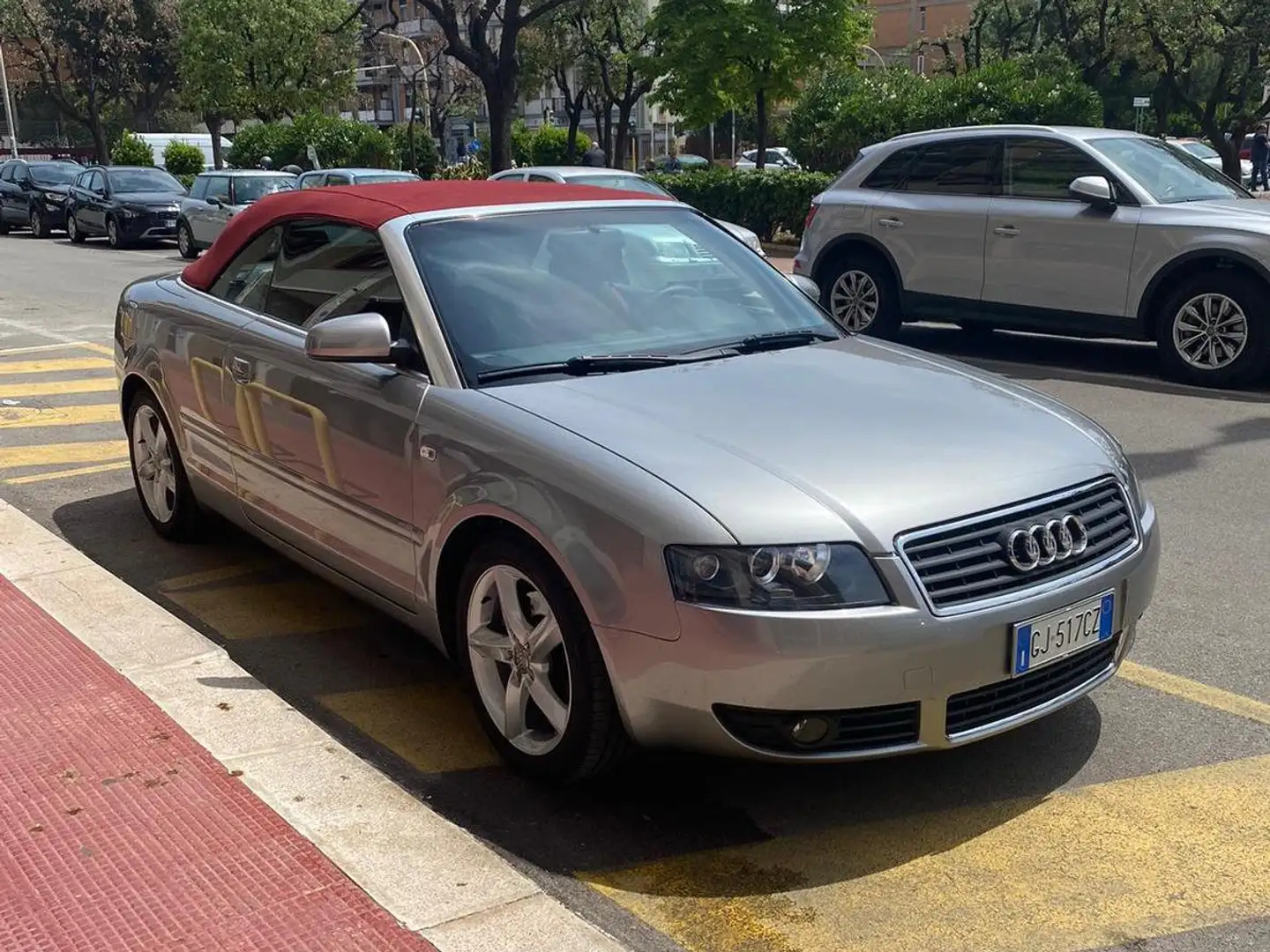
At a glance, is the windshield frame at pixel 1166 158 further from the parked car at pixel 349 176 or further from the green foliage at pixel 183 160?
the green foliage at pixel 183 160

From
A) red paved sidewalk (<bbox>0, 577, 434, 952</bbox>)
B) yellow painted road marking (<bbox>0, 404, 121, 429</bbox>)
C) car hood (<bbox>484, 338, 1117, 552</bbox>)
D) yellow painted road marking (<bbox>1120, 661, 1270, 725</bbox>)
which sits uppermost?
car hood (<bbox>484, 338, 1117, 552</bbox>)

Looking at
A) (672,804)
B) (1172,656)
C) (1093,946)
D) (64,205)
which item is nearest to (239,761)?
(672,804)

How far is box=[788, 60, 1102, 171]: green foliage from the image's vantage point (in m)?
23.0

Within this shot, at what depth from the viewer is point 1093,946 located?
121 inches

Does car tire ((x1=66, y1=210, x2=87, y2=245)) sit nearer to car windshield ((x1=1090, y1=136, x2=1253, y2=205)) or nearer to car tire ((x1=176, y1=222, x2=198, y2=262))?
car tire ((x1=176, y1=222, x2=198, y2=262))

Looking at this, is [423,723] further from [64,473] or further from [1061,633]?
[64,473]

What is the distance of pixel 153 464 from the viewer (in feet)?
20.4

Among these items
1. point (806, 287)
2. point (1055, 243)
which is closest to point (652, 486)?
point (806, 287)

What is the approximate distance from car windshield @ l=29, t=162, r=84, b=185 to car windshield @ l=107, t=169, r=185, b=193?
332 centimetres

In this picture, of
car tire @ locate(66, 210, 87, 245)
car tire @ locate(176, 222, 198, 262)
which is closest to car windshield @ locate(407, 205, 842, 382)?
car tire @ locate(176, 222, 198, 262)

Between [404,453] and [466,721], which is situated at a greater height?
[404,453]

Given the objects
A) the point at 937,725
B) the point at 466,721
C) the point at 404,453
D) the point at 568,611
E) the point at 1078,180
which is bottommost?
the point at 466,721

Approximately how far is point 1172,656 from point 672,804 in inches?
77.8

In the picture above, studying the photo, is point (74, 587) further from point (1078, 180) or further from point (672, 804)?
point (1078, 180)
